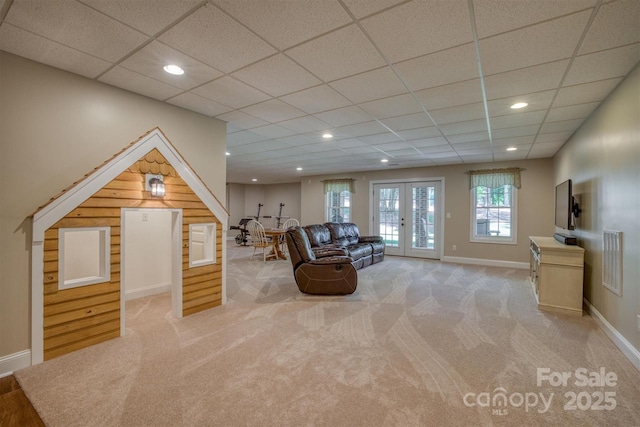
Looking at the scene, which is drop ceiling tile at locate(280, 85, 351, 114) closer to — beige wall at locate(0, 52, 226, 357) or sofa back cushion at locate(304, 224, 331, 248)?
beige wall at locate(0, 52, 226, 357)

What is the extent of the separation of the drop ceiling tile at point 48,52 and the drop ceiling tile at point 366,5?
79.6 inches

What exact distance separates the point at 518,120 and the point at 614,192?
4.62ft

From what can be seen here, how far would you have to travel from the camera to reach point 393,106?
3264mm

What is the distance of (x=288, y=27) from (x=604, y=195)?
11.6 ft

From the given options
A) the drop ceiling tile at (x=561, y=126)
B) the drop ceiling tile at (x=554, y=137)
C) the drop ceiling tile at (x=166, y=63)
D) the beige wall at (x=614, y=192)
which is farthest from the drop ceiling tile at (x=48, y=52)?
the drop ceiling tile at (x=554, y=137)

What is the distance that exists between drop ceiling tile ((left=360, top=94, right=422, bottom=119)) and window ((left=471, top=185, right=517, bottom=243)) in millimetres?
4503

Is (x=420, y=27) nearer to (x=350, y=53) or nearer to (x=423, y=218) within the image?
(x=350, y=53)

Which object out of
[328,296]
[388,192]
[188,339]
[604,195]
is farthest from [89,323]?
[388,192]

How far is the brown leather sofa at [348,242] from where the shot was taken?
5857mm

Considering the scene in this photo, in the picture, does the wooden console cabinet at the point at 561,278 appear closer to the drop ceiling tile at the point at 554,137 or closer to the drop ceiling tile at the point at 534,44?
the drop ceiling tile at the point at 554,137

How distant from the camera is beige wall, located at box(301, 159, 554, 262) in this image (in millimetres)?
6219

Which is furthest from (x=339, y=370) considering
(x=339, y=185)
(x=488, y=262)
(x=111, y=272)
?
(x=339, y=185)

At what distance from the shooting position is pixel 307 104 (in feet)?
10.6

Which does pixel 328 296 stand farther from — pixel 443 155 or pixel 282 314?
pixel 443 155
